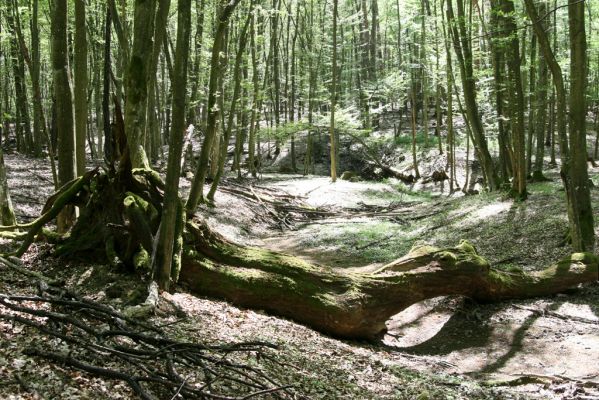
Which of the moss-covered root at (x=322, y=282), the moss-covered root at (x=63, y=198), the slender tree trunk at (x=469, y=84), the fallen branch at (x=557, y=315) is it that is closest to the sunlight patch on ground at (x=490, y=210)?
the slender tree trunk at (x=469, y=84)

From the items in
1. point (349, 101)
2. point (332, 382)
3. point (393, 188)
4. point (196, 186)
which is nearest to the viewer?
point (332, 382)

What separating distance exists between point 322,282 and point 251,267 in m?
1.02

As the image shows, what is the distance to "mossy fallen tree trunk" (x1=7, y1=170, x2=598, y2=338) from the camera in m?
6.39

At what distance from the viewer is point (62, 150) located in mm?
6680

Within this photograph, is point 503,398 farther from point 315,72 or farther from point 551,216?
point 315,72

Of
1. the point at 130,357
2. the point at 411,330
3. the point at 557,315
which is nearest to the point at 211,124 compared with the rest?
the point at 411,330

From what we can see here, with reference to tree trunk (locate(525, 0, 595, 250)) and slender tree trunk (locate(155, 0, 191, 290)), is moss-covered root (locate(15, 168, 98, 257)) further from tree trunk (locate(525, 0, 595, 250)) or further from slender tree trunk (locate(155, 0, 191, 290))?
tree trunk (locate(525, 0, 595, 250))

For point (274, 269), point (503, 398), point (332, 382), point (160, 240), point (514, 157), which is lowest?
point (503, 398)

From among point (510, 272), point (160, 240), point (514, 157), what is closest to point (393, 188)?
point (514, 157)

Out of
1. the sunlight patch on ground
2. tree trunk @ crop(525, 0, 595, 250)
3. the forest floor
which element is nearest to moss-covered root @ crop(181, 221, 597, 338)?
the forest floor

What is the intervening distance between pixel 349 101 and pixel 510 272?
102 feet

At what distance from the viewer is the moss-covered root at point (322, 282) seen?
270 inches

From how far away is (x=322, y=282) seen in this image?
7.07 meters

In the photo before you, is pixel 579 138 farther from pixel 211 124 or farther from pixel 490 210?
pixel 211 124
